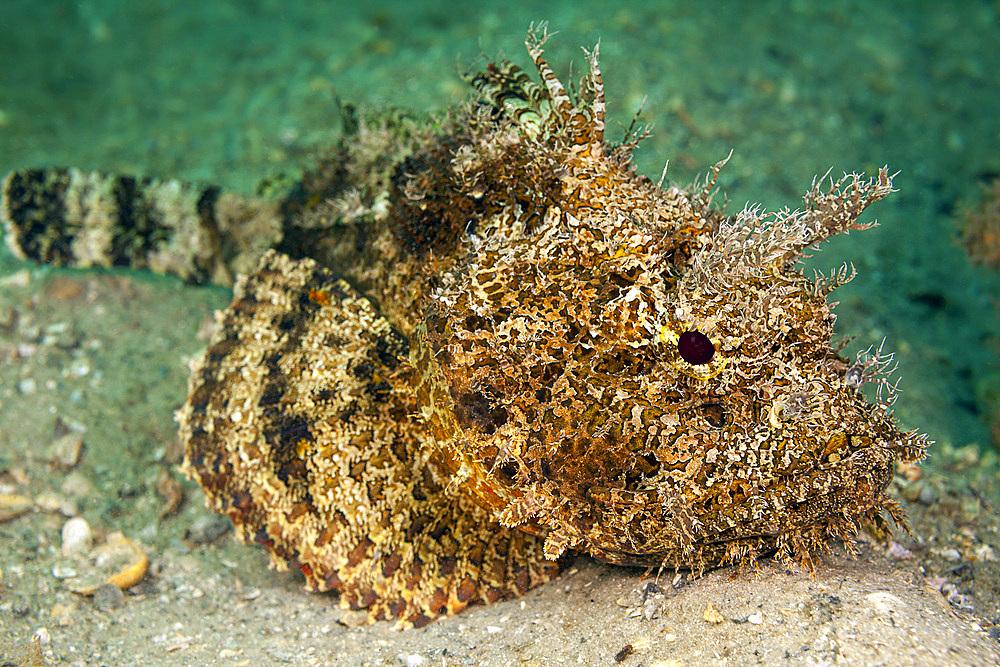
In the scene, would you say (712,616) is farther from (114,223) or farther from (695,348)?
(114,223)

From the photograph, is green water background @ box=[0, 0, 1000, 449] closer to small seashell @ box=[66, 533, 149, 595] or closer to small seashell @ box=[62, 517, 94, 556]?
small seashell @ box=[62, 517, 94, 556]

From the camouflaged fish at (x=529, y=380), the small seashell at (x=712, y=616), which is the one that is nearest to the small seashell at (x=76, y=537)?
the camouflaged fish at (x=529, y=380)

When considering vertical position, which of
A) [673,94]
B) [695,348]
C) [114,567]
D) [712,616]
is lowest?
[114,567]

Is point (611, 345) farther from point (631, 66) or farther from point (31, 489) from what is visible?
point (631, 66)

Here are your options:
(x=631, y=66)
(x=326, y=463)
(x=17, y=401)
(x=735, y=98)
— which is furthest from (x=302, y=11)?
(x=326, y=463)

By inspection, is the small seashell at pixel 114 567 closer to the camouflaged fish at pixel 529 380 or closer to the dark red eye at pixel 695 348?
the camouflaged fish at pixel 529 380

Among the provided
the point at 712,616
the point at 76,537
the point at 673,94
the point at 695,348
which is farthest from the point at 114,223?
the point at 673,94
